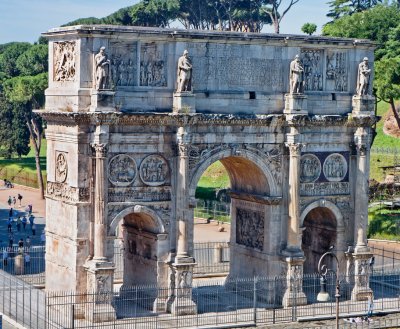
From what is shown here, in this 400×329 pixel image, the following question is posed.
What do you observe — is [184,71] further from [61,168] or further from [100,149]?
[61,168]

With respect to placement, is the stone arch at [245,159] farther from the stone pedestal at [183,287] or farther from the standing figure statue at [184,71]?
the standing figure statue at [184,71]

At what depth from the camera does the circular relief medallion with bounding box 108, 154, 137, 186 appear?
44.0 meters

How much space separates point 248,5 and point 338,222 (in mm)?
67182

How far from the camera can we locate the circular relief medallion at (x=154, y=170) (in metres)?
44.7

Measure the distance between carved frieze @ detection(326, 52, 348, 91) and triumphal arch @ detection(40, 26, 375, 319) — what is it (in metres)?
0.04

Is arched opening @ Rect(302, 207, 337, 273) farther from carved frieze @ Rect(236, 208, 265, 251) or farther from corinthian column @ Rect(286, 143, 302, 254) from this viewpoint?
carved frieze @ Rect(236, 208, 265, 251)

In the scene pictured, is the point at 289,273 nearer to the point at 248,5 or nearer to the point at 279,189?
the point at 279,189

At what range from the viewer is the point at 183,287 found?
44.9 m

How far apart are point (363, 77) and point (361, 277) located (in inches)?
324

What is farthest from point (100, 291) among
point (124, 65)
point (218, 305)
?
point (124, 65)

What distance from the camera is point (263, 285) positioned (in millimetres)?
47469

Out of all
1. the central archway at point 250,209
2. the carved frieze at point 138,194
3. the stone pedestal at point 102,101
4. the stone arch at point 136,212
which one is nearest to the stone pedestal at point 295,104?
the central archway at point 250,209

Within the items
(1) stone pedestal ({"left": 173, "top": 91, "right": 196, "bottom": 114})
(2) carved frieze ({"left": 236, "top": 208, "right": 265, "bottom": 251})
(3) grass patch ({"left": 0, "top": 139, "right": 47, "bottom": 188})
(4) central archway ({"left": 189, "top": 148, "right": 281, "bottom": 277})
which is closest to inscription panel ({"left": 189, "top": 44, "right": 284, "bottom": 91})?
(1) stone pedestal ({"left": 173, "top": 91, "right": 196, "bottom": 114})

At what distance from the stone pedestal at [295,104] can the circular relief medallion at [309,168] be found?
1977 millimetres
